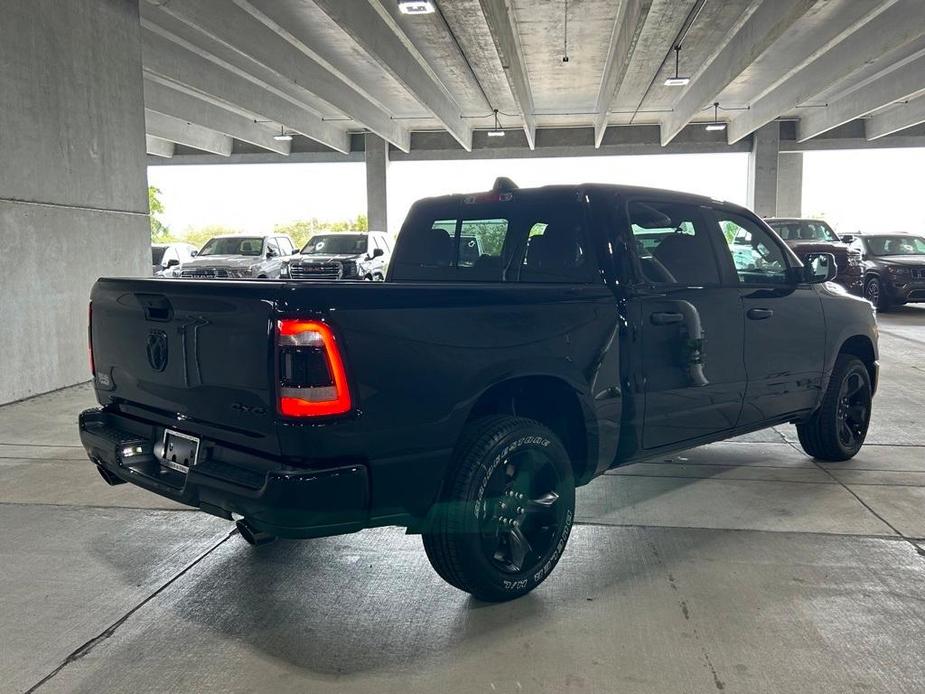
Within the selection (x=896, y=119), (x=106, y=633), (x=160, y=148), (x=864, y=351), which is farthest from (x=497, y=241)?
(x=160, y=148)

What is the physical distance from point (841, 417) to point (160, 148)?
30592mm

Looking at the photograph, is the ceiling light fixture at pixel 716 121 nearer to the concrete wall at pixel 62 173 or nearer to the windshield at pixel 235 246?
the windshield at pixel 235 246

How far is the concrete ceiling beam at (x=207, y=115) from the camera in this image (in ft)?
69.9

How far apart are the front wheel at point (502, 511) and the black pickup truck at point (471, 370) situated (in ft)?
0.03

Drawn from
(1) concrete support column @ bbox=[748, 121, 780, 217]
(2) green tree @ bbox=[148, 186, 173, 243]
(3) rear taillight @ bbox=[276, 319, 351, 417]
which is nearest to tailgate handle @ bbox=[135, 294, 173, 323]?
(3) rear taillight @ bbox=[276, 319, 351, 417]

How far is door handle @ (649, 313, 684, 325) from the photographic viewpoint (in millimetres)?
3885

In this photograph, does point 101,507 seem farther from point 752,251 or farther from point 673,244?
point 752,251

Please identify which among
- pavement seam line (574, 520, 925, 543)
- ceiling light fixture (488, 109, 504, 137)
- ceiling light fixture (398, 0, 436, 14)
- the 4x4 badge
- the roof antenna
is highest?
ceiling light fixture (488, 109, 504, 137)

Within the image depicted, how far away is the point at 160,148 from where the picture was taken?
30.9 m

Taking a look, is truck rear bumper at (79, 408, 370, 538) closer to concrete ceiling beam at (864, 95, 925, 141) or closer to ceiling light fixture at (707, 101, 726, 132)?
ceiling light fixture at (707, 101, 726, 132)

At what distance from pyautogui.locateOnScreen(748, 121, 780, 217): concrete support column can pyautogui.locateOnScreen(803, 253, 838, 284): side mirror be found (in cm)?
2527

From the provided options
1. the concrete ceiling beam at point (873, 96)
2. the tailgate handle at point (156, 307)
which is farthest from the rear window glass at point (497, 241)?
the concrete ceiling beam at point (873, 96)

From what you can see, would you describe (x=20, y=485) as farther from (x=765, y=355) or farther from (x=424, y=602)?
(x=765, y=355)

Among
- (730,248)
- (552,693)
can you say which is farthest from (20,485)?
(730,248)
